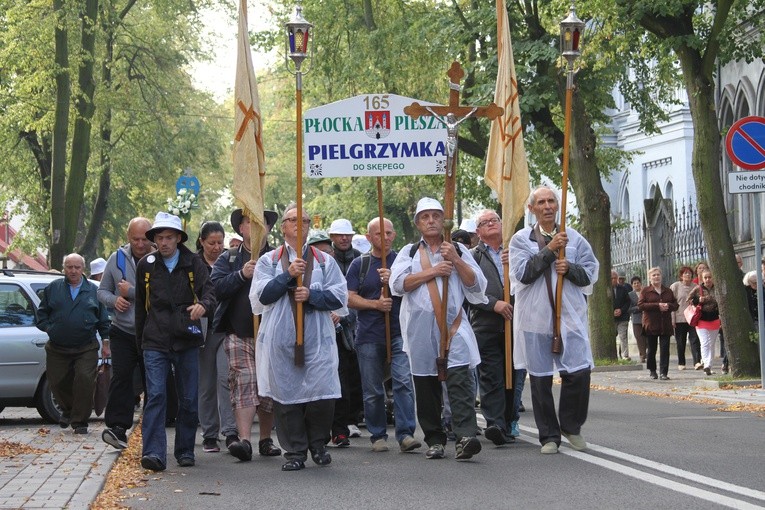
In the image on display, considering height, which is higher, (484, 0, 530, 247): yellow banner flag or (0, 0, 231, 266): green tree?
(0, 0, 231, 266): green tree

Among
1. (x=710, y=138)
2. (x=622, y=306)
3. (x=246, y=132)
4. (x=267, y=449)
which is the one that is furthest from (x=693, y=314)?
(x=267, y=449)

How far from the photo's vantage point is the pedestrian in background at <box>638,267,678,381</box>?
24047 millimetres

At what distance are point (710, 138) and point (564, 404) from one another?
11.0 metres

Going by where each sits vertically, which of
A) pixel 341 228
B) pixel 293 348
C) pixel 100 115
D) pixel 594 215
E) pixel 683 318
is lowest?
pixel 293 348

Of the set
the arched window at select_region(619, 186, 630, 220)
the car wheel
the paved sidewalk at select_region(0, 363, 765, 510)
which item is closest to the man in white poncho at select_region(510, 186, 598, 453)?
the paved sidewalk at select_region(0, 363, 765, 510)

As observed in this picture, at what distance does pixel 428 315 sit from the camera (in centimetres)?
1190

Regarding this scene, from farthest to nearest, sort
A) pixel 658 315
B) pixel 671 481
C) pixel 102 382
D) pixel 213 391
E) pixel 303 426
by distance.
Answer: pixel 658 315 → pixel 102 382 → pixel 213 391 → pixel 303 426 → pixel 671 481

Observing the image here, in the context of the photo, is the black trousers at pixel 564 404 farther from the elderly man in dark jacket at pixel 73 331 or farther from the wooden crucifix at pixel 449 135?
the elderly man in dark jacket at pixel 73 331

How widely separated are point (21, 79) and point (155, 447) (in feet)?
71.1

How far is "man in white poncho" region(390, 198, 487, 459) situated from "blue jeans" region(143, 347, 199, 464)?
1734 mm

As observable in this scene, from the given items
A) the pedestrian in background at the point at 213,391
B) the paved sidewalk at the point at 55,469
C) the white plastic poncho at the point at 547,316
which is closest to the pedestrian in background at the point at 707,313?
the paved sidewalk at the point at 55,469

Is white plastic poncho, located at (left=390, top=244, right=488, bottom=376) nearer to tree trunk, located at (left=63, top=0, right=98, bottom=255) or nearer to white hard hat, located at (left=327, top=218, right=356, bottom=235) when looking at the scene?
white hard hat, located at (left=327, top=218, right=356, bottom=235)

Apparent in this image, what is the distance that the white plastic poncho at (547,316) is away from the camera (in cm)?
1201

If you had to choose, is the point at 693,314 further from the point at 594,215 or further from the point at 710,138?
the point at 710,138
